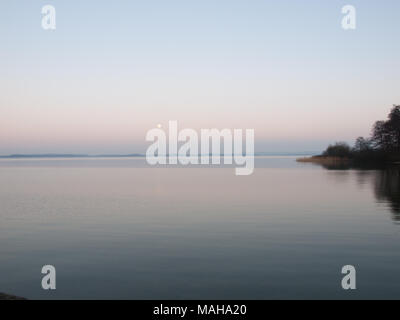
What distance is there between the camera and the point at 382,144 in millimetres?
129125

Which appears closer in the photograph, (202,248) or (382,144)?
(202,248)

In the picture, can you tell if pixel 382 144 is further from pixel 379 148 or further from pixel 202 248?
pixel 202 248

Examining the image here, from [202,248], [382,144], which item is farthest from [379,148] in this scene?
[202,248]

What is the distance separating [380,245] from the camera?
20547 mm

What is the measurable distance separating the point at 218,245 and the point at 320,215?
42.3ft

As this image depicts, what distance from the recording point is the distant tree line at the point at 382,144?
12369cm

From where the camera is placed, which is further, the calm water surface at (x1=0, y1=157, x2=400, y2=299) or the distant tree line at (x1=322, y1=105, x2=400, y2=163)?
the distant tree line at (x1=322, y1=105, x2=400, y2=163)

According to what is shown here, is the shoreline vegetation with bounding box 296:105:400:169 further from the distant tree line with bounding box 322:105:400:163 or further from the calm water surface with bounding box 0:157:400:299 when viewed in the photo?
the calm water surface with bounding box 0:157:400:299

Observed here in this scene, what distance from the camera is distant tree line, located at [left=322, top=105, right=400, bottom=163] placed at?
4870 inches

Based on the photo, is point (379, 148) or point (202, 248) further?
point (379, 148)

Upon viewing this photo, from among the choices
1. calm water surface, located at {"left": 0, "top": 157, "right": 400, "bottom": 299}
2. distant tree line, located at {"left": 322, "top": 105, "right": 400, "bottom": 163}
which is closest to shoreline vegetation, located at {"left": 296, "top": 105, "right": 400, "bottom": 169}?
distant tree line, located at {"left": 322, "top": 105, "right": 400, "bottom": 163}

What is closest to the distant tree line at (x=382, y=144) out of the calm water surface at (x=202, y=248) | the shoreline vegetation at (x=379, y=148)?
the shoreline vegetation at (x=379, y=148)
